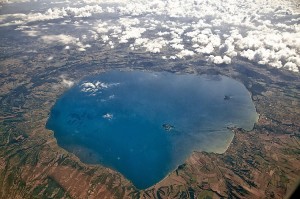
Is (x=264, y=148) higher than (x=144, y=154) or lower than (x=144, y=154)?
higher

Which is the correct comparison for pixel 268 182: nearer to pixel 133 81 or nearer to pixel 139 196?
pixel 139 196

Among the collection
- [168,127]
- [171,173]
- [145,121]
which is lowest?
[145,121]

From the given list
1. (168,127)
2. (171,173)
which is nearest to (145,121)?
(168,127)

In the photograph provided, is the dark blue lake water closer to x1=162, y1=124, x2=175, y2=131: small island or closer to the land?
x1=162, y1=124, x2=175, y2=131: small island

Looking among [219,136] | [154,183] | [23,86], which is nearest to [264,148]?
[219,136]

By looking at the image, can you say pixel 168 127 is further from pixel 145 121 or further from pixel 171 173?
pixel 171 173

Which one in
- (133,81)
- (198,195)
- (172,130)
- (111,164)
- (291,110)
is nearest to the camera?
(198,195)

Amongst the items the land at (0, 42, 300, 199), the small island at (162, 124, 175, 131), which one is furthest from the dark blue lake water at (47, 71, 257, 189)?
the land at (0, 42, 300, 199)

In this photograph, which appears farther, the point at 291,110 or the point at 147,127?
the point at 291,110
